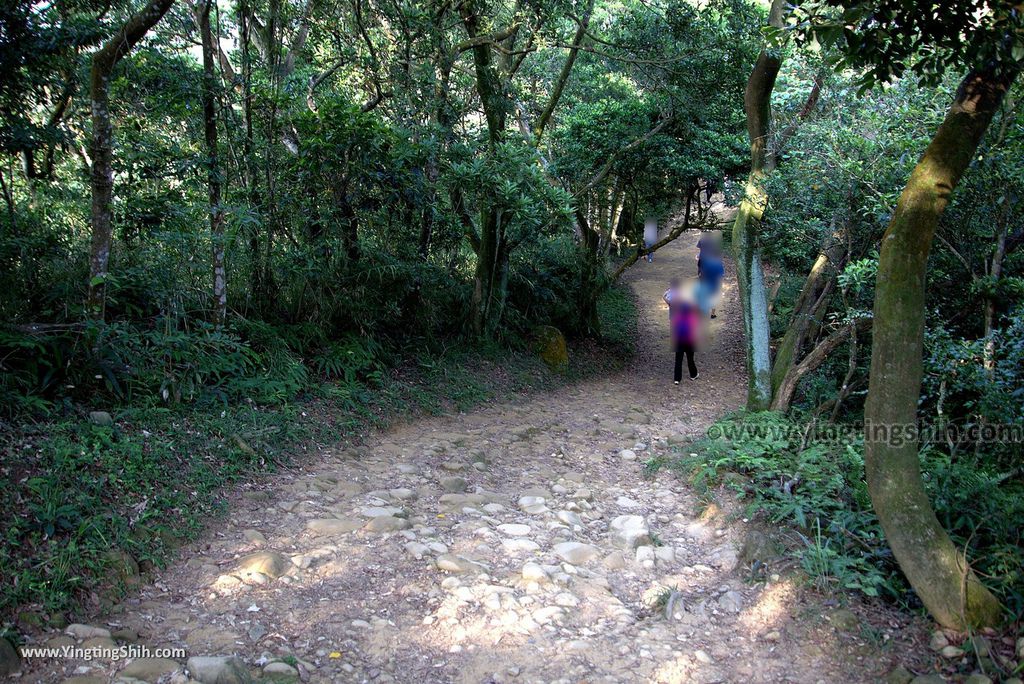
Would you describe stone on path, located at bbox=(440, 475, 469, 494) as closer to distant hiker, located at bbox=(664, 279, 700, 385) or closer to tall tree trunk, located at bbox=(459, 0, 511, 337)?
tall tree trunk, located at bbox=(459, 0, 511, 337)

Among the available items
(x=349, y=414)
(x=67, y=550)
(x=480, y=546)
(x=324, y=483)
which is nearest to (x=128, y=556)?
(x=67, y=550)

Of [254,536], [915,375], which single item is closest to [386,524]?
[254,536]

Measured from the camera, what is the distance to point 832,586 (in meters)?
4.17

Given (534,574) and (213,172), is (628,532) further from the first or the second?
(213,172)

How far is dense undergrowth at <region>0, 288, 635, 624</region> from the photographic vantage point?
3.71 meters

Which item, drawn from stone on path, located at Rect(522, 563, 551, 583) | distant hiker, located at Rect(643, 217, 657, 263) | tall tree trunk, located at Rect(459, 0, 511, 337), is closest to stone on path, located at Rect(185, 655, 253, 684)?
stone on path, located at Rect(522, 563, 551, 583)

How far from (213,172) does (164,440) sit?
3301 millimetres

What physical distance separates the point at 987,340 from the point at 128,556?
674 centimetres

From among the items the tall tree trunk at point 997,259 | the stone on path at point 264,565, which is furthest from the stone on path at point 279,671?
the tall tree trunk at point 997,259

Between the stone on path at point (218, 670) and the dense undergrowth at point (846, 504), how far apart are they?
330 centimetres

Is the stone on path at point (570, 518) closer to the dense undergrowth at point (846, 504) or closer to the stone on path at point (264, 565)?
the dense undergrowth at point (846, 504)

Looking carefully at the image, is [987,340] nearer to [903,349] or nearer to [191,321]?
[903,349]

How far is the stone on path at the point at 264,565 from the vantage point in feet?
13.7

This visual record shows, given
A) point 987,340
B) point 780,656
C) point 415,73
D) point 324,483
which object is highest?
point 415,73
